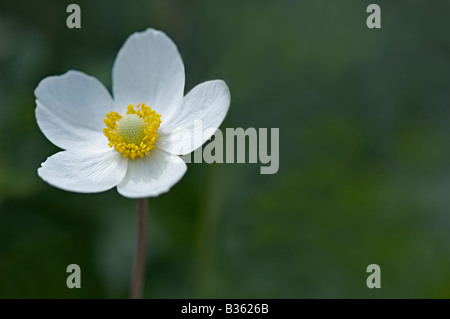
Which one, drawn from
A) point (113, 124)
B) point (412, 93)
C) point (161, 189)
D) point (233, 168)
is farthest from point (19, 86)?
point (412, 93)

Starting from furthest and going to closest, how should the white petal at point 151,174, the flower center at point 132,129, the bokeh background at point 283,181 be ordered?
1. the bokeh background at point 283,181
2. the flower center at point 132,129
3. the white petal at point 151,174

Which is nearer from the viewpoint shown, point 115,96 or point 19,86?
point 115,96

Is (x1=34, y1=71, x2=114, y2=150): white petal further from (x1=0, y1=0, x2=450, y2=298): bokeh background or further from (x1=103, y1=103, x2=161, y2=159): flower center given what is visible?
(x1=0, y1=0, x2=450, y2=298): bokeh background

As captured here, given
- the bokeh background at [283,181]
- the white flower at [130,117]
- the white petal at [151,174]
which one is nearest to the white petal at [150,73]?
the white flower at [130,117]

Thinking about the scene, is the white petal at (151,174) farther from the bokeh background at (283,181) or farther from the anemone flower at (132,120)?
the bokeh background at (283,181)

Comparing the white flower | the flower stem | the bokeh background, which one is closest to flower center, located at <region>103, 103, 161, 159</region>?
the white flower

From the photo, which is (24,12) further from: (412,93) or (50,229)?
(412,93)

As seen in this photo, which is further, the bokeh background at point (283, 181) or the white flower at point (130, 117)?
the bokeh background at point (283, 181)
